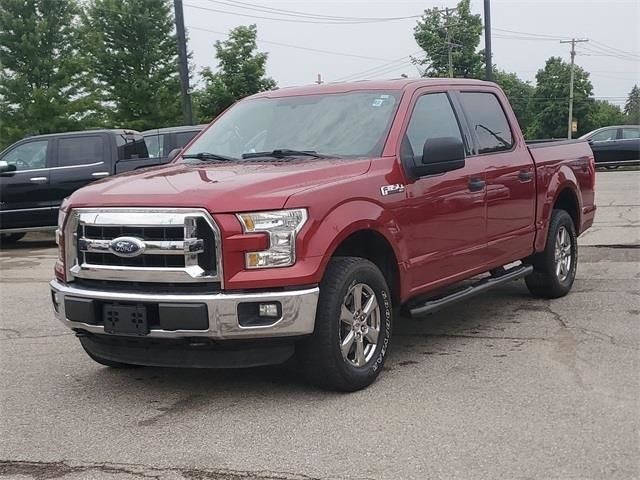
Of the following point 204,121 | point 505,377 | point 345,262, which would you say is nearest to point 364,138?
point 345,262

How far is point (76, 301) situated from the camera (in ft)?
15.1

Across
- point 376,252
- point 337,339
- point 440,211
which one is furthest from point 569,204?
point 337,339

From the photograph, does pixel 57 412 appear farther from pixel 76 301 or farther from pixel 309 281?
pixel 309 281

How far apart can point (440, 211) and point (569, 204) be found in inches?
107

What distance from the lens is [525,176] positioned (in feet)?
21.7

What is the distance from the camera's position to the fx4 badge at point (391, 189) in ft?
16.4

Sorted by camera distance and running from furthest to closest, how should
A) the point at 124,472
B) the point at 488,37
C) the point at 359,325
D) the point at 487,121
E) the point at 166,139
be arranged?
the point at 488,37 < the point at 166,139 < the point at 487,121 < the point at 359,325 < the point at 124,472

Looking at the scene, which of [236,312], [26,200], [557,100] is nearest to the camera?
[236,312]

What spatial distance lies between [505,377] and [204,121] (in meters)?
25.2

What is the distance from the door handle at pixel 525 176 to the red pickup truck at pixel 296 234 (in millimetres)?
163

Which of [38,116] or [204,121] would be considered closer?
[38,116]

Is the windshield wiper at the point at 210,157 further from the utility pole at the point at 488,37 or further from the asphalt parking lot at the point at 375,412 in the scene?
the utility pole at the point at 488,37

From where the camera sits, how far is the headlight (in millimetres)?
4328

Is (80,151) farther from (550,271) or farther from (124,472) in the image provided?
(124,472)
